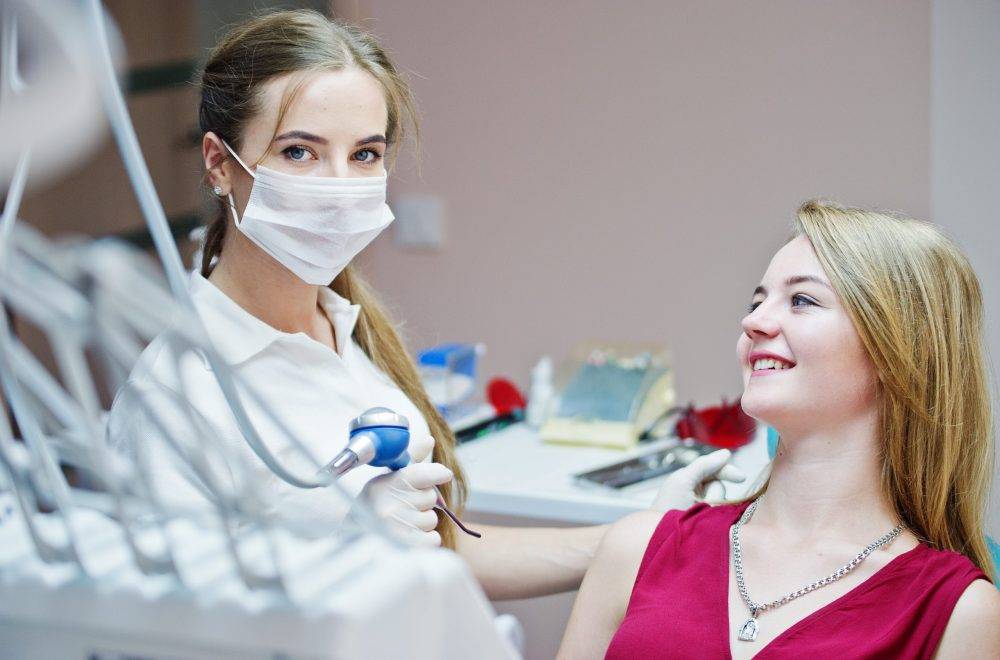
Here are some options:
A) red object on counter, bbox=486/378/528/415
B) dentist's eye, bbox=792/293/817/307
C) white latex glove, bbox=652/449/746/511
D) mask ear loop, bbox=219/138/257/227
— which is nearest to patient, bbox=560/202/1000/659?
dentist's eye, bbox=792/293/817/307

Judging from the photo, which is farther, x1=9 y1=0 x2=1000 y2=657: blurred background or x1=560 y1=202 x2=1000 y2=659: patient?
x1=9 y1=0 x2=1000 y2=657: blurred background

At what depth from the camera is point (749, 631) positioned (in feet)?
4.04

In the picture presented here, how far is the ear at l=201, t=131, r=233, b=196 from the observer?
148 cm

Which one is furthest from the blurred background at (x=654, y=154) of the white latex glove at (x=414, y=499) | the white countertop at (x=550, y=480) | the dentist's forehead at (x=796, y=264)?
the white latex glove at (x=414, y=499)

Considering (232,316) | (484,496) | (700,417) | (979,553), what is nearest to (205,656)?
(232,316)

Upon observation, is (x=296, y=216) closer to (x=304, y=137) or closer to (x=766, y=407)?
(x=304, y=137)

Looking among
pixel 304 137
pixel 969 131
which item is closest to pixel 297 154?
pixel 304 137

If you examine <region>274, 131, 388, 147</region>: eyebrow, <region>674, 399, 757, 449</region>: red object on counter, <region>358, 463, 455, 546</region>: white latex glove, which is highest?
<region>274, 131, 388, 147</region>: eyebrow

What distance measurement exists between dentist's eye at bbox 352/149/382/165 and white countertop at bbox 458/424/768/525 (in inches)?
26.5

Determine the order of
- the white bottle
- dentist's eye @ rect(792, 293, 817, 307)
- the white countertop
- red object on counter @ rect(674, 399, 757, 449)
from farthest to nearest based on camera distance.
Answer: the white bottle, red object on counter @ rect(674, 399, 757, 449), the white countertop, dentist's eye @ rect(792, 293, 817, 307)

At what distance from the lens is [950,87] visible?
2.21 m

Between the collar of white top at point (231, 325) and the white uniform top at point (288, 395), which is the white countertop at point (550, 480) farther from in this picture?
the collar of white top at point (231, 325)

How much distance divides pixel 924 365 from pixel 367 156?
0.80 m

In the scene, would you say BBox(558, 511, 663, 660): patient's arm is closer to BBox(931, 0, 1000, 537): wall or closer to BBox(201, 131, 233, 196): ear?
BBox(201, 131, 233, 196): ear
